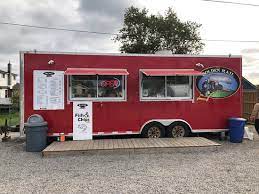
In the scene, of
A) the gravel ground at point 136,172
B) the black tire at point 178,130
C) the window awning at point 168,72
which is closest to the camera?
the gravel ground at point 136,172

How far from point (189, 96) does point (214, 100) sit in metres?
0.91

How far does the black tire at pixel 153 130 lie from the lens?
1017 centimetres

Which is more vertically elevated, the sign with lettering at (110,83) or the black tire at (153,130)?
the sign with lettering at (110,83)

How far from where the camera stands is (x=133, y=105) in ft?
33.2

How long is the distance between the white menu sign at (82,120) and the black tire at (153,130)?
1.78 meters

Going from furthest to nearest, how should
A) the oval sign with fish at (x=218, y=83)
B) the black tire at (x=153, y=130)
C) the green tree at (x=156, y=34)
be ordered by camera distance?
the green tree at (x=156, y=34) < the oval sign with fish at (x=218, y=83) < the black tire at (x=153, y=130)

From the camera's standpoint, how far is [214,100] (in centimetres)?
1061

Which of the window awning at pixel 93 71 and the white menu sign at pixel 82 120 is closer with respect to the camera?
the window awning at pixel 93 71

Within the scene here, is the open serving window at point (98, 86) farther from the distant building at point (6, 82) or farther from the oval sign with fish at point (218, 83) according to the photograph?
the distant building at point (6, 82)

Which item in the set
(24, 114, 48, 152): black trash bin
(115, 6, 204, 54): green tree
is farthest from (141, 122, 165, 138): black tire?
(115, 6, 204, 54): green tree

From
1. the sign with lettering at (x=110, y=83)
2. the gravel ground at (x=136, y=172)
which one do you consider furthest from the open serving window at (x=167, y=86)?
the gravel ground at (x=136, y=172)

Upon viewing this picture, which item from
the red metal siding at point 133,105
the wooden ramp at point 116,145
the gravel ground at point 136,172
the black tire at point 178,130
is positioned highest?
the red metal siding at point 133,105

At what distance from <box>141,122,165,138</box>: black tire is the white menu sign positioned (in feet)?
5.84

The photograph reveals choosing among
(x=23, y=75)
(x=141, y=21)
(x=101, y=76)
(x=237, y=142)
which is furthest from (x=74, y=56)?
(x=141, y=21)
